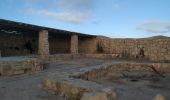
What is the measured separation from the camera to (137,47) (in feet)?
55.6

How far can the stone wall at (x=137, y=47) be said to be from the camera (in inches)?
612

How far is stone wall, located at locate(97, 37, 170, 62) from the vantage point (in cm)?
1555

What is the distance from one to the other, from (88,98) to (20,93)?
2366 mm

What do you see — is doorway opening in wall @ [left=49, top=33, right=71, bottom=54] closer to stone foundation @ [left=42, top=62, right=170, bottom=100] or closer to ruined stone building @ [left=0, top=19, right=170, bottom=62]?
ruined stone building @ [left=0, top=19, right=170, bottom=62]

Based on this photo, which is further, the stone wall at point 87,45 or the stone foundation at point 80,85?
the stone wall at point 87,45

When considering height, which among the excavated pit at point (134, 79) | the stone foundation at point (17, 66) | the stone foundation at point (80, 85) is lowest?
the excavated pit at point (134, 79)

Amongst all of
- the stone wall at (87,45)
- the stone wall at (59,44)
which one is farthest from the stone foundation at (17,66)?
the stone wall at (87,45)

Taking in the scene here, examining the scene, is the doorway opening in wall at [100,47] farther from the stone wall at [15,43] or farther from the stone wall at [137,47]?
the stone wall at [15,43]

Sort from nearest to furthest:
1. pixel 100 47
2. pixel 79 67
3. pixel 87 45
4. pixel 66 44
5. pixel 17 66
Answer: pixel 17 66
pixel 79 67
pixel 100 47
pixel 87 45
pixel 66 44

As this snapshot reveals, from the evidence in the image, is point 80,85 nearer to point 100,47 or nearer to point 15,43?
point 15,43

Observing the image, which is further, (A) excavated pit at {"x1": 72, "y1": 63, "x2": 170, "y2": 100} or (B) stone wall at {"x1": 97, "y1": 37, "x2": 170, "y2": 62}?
(B) stone wall at {"x1": 97, "y1": 37, "x2": 170, "y2": 62}

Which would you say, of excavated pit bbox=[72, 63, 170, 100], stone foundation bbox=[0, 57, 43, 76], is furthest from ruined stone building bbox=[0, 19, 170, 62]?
stone foundation bbox=[0, 57, 43, 76]

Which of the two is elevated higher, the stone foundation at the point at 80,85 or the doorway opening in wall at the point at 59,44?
the doorway opening in wall at the point at 59,44

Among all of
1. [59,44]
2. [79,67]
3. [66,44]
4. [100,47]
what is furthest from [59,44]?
[79,67]
